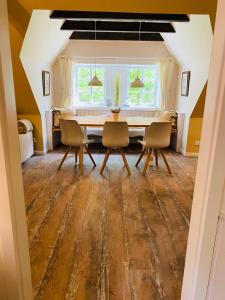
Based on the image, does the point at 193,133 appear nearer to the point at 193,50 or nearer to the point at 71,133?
the point at 193,50

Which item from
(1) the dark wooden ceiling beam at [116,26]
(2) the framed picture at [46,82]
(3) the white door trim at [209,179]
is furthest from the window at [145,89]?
(3) the white door trim at [209,179]

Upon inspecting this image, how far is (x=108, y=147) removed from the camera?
3730 millimetres

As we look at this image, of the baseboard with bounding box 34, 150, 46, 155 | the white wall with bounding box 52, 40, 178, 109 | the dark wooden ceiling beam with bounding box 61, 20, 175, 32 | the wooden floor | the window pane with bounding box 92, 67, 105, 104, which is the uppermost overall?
the dark wooden ceiling beam with bounding box 61, 20, 175, 32

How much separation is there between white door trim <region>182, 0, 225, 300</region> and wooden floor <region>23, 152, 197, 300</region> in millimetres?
591

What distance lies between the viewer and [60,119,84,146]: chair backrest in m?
3.52

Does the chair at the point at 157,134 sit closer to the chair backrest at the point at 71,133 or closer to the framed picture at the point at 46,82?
the chair backrest at the point at 71,133

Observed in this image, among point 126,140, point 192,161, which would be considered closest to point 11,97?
point 126,140

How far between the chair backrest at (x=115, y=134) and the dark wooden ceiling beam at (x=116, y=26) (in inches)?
83.2

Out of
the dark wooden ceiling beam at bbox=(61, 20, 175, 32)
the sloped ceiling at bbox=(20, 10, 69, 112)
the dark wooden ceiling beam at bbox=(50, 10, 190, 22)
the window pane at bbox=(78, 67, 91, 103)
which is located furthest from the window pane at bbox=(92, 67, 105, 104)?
the dark wooden ceiling beam at bbox=(50, 10, 190, 22)

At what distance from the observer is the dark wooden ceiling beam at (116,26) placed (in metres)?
4.32

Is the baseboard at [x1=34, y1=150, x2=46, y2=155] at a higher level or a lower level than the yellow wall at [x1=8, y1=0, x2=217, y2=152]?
lower

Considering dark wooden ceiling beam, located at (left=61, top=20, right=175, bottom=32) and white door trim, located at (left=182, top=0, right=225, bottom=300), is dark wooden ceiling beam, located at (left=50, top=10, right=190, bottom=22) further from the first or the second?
white door trim, located at (left=182, top=0, right=225, bottom=300)

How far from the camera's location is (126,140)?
3609 millimetres

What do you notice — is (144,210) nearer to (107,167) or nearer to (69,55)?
(107,167)
